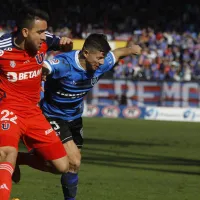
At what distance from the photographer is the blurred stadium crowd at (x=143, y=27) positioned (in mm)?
32812

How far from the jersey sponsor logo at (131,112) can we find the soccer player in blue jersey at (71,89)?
20.5 metres

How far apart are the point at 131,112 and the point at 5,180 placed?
22.8 m

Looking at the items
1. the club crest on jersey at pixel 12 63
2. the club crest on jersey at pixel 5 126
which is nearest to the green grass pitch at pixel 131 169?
the club crest on jersey at pixel 5 126

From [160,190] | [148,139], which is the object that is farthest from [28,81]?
[148,139]

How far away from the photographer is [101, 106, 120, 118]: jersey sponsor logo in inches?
1204

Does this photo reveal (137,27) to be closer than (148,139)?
No

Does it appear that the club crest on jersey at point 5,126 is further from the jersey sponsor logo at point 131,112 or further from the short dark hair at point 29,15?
the jersey sponsor logo at point 131,112

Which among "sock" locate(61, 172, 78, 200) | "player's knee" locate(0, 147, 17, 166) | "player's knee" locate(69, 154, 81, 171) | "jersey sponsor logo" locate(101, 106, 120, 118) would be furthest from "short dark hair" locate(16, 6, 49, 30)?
"jersey sponsor logo" locate(101, 106, 120, 118)

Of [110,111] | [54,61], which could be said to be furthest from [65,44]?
[110,111]

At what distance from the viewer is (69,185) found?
9.26m

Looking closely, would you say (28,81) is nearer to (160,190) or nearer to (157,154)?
(160,190)

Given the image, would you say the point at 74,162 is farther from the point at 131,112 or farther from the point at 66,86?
the point at 131,112

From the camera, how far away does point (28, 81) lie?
8.38 m

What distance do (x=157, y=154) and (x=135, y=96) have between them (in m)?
13.5
